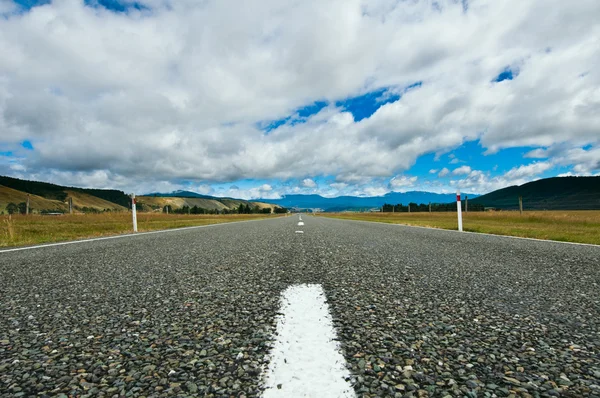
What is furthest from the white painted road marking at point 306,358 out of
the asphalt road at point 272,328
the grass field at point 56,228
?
the grass field at point 56,228

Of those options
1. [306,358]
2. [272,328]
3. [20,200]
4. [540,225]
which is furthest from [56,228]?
[20,200]

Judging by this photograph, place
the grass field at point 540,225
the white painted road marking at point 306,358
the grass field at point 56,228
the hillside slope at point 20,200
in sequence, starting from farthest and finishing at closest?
the hillside slope at point 20,200, the grass field at point 540,225, the grass field at point 56,228, the white painted road marking at point 306,358

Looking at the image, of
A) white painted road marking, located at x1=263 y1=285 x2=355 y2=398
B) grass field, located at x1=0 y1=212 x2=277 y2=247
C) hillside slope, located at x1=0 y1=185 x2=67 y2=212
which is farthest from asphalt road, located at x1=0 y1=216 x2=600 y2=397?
hillside slope, located at x1=0 y1=185 x2=67 y2=212

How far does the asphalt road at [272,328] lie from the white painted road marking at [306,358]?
0.08 m

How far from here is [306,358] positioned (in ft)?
5.92

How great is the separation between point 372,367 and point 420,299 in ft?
5.06

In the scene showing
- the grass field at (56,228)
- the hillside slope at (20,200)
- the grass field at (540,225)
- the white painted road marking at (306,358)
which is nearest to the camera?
the white painted road marking at (306,358)

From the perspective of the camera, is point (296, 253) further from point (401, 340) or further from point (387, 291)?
point (401, 340)

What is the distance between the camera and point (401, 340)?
80.5 inches

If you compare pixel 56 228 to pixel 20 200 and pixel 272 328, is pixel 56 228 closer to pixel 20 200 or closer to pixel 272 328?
pixel 272 328

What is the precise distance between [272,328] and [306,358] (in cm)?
51

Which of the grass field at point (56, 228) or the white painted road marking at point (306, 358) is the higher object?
the grass field at point (56, 228)

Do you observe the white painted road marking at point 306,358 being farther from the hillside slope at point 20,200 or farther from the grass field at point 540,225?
the hillside slope at point 20,200

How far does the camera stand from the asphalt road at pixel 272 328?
1.56m
